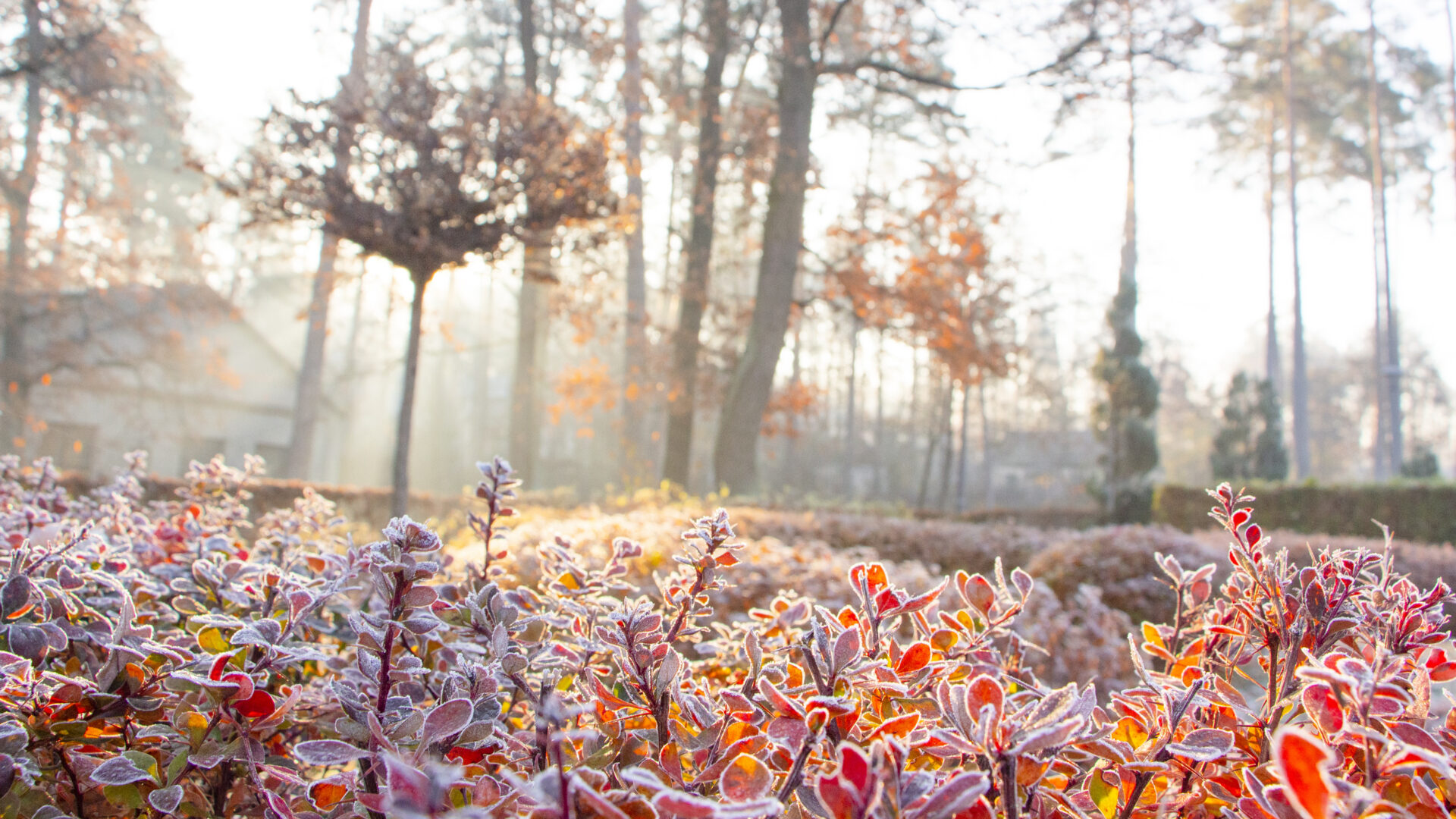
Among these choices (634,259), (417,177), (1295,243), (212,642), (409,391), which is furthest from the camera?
(1295,243)

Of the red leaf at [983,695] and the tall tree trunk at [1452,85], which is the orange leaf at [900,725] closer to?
the red leaf at [983,695]

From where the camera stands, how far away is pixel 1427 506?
10.5 meters

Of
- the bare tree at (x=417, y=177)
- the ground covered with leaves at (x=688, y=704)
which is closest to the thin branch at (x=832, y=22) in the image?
the bare tree at (x=417, y=177)

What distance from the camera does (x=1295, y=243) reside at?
2445 centimetres

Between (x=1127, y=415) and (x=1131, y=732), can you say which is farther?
(x=1127, y=415)

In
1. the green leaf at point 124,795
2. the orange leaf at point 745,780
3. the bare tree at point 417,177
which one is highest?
the bare tree at point 417,177

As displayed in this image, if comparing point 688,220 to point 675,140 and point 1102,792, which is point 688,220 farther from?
point 1102,792

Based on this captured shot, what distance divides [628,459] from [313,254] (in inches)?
350

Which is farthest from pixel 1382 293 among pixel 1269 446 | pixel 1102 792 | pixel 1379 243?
pixel 1102 792

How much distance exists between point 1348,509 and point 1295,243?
17.4m

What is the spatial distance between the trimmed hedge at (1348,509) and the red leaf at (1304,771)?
11.1 meters

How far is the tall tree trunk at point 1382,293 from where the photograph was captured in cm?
2306

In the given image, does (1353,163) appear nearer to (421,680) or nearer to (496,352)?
(421,680)

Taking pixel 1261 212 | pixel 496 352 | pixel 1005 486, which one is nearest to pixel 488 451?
pixel 496 352
